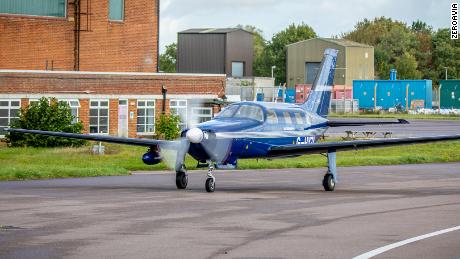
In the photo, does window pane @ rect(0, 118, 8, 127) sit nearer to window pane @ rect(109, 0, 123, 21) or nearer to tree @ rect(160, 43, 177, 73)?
window pane @ rect(109, 0, 123, 21)

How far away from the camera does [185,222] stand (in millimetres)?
17891

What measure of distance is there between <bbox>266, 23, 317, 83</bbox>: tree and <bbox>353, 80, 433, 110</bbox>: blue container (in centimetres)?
4055

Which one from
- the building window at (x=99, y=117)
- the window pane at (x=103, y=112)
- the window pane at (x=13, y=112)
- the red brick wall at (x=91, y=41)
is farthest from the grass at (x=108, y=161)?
the red brick wall at (x=91, y=41)

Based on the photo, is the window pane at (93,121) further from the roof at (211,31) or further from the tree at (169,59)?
the tree at (169,59)

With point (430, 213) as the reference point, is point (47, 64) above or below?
above

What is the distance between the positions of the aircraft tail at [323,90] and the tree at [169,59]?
135209 millimetres

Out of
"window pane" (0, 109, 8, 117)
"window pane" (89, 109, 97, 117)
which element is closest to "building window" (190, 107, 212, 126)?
"window pane" (89, 109, 97, 117)

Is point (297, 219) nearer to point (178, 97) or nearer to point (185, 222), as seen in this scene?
point (185, 222)

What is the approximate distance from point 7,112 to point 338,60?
84.8 m

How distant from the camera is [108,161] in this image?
3800 centimetres

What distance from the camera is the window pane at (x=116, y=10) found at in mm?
63625

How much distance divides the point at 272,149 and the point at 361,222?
8.77 m

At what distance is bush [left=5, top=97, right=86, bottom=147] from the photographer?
47969mm

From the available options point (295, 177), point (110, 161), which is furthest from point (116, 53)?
point (295, 177)
